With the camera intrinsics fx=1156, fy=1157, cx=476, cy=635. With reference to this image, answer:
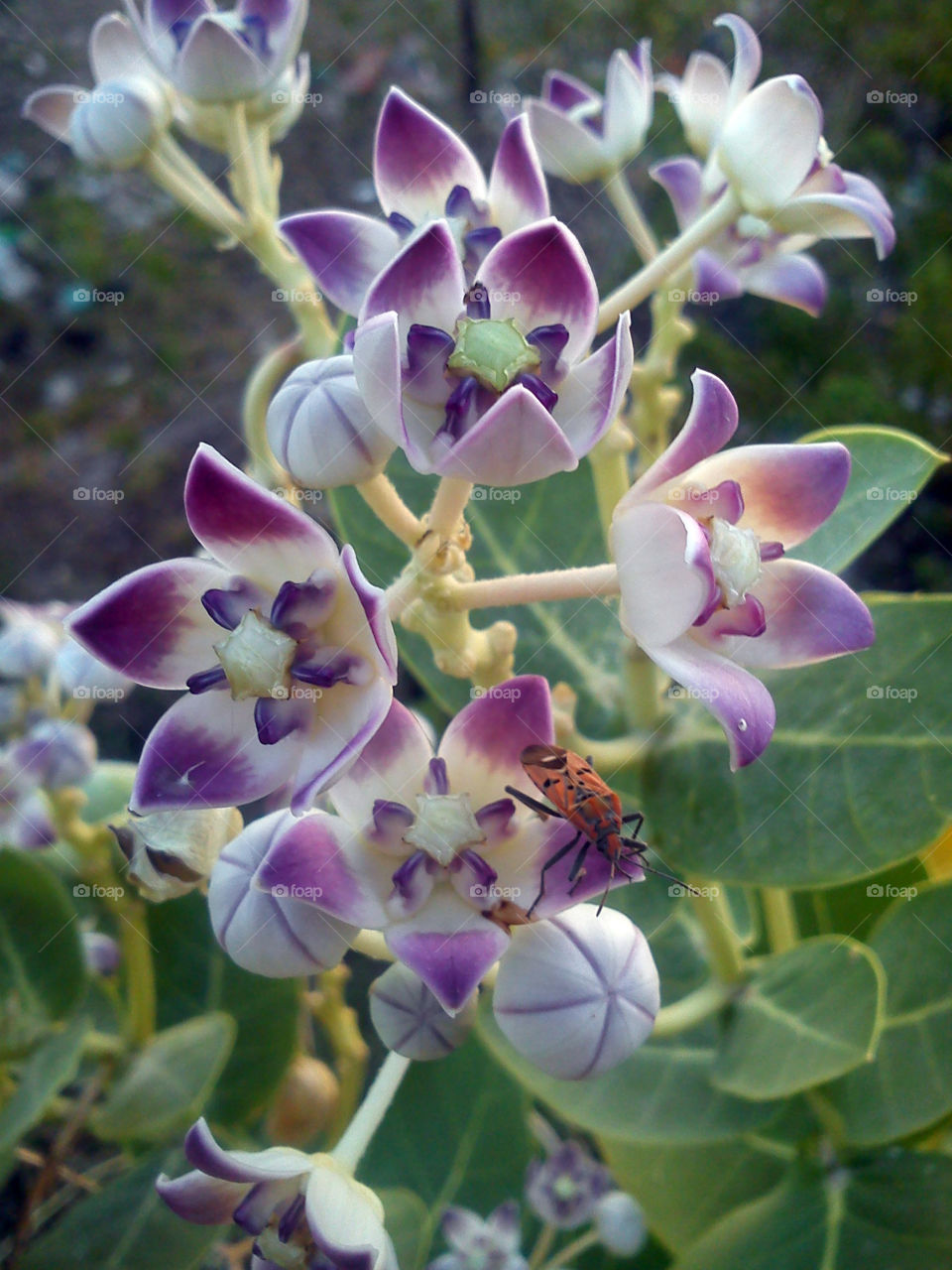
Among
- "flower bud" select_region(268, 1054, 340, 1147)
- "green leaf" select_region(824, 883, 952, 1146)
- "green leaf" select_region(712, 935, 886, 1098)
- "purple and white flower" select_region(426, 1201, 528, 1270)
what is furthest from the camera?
"flower bud" select_region(268, 1054, 340, 1147)

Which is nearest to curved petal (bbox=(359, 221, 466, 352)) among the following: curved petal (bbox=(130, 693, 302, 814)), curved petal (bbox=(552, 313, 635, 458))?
curved petal (bbox=(552, 313, 635, 458))

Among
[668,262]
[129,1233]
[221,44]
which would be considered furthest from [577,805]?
[129,1233]

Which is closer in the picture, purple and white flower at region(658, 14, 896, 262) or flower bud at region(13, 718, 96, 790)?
purple and white flower at region(658, 14, 896, 262)

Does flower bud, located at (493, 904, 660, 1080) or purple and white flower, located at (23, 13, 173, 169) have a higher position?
purple and white flower, located at (23, 13, 173, 169)

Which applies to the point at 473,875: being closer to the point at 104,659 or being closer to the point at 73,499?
the point at 104,659

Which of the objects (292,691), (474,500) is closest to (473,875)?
(292,691)

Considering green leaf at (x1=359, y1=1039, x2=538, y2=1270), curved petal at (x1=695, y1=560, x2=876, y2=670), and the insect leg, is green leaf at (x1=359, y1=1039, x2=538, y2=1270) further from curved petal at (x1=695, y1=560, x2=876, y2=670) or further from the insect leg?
curved petal at (x1=695, y1=560, x2=876, y2=670)

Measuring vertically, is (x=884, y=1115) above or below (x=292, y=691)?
below
